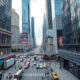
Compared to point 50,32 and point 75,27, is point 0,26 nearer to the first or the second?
point 75,27

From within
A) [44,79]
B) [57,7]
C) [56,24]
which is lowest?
[44,79]

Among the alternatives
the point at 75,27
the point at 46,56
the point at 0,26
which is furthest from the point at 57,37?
the point at 75,27

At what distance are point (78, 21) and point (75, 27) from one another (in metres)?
4.47

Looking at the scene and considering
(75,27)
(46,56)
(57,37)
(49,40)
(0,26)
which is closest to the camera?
(75,27)

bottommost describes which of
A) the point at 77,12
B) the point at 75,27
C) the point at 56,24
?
the point at 75,27

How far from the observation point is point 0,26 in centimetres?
10025

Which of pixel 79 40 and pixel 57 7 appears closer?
pixel 79 40

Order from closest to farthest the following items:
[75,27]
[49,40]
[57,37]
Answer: [75,27] < [57,37] < [49,40]

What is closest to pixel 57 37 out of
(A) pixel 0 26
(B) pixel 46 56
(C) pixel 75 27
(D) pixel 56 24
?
(D) pixel 56 24

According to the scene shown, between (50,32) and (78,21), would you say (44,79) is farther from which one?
(50,32)

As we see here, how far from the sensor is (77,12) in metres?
57.9

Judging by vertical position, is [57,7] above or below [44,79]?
above

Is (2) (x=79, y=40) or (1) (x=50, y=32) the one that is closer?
(2) (x=79, y=40)

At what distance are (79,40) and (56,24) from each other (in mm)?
103376
